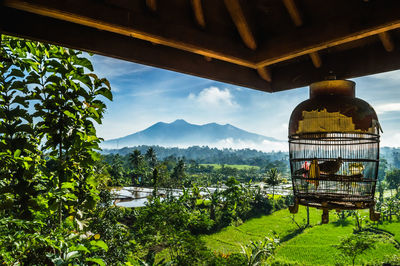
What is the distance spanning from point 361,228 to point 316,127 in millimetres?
18507

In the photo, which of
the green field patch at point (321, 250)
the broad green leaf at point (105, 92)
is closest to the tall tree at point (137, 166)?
the green field patch at point (321, 250)

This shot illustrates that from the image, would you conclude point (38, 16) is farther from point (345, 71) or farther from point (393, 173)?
point (393, 173)

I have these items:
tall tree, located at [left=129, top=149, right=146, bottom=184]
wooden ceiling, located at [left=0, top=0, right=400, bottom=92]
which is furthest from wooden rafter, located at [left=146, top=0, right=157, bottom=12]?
tall tree, located at [left=129, top=149, right=146, bottom=184]

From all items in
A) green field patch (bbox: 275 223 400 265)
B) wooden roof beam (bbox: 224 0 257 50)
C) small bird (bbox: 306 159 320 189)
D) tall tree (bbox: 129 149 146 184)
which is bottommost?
green field patch (bbox: 275 223 400 265)

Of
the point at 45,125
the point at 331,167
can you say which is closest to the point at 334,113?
the point at 331,167

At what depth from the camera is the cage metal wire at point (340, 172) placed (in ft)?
4.70

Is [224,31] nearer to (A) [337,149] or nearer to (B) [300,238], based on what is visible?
(A) [337,149]

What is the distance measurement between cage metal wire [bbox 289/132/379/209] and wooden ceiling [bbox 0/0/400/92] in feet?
1.36

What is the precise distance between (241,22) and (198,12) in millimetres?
233

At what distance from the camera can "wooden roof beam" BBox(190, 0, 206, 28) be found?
1.46m

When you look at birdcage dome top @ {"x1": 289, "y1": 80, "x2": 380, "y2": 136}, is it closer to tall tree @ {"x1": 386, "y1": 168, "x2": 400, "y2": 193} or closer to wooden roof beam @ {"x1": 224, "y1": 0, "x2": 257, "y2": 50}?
wooden roof beam @ {"x1": 224, "y1": 0, "x2": 257, "y2": 50}

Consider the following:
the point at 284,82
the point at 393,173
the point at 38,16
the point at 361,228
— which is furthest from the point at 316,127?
the point at 393,173

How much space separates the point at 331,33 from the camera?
135 centimetres

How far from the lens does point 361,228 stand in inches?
661
